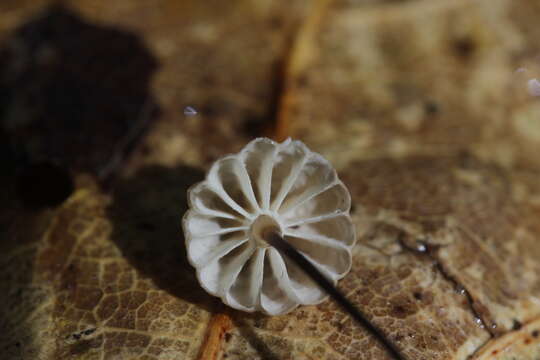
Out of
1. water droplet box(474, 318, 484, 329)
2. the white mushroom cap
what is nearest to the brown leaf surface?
water droplet box(474, 318, 484, 329)

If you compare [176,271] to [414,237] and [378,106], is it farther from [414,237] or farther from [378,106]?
[378,106]

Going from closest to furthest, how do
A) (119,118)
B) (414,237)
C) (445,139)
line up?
(414,237) < (119,118) < (445,139)

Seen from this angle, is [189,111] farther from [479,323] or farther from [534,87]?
[534,87]

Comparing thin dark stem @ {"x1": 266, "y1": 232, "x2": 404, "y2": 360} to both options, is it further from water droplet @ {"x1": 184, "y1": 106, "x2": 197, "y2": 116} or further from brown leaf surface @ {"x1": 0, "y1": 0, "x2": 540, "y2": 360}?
water droplet @ {"x1": 184, "y1": 106, "x2": 197, "y2": 116}

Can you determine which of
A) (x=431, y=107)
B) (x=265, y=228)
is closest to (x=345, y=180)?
(x=265, y=228)

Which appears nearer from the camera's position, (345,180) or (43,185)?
(43,185)

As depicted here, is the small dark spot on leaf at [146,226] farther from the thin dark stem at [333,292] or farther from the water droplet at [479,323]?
the water droplet at [479,323]

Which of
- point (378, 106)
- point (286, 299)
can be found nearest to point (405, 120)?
point (378, 106)

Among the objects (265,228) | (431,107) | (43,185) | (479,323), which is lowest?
(43,185)
